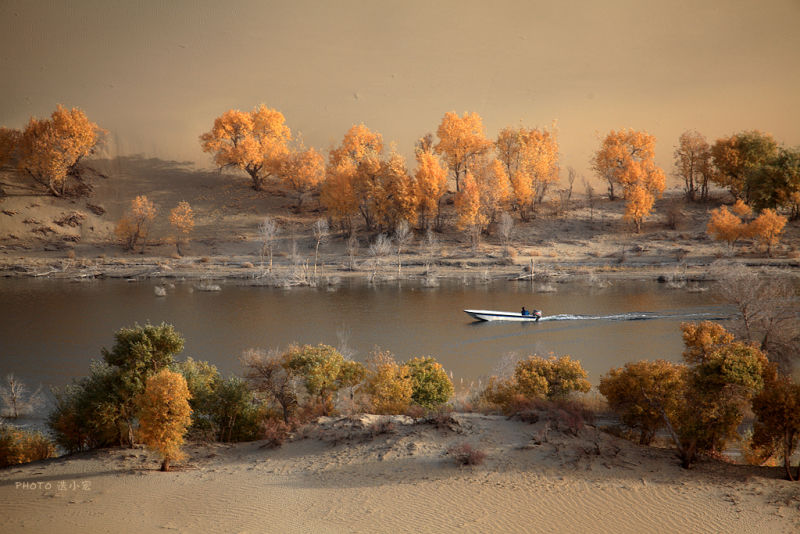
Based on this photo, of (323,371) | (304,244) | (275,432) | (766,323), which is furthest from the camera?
(304,244)

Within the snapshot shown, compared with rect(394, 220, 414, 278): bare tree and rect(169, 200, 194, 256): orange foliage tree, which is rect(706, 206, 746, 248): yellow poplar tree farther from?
rect(169, 200, 194, 256): orange foliage tree

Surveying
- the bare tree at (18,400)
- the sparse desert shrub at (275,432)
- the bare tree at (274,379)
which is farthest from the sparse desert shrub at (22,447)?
the sparse desert shrub at (275,432)

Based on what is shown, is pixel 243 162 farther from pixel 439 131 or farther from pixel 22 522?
pixel 22 522

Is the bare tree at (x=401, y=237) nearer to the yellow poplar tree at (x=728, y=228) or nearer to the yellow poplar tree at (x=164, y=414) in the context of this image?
the yellow poplar tree at (x=728, y=228)

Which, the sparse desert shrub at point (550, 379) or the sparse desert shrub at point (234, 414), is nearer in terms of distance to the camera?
the sparse desert shrub at point (234, 414)

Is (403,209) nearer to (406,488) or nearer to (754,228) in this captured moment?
(754,228)

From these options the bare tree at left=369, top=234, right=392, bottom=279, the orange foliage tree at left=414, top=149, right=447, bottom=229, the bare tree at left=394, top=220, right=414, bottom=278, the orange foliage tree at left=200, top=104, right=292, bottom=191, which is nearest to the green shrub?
the bare tree at left=394, top=220, right=414, bottom=278

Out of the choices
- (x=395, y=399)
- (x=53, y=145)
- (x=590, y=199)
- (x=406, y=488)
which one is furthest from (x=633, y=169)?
(x=53, y=145)
